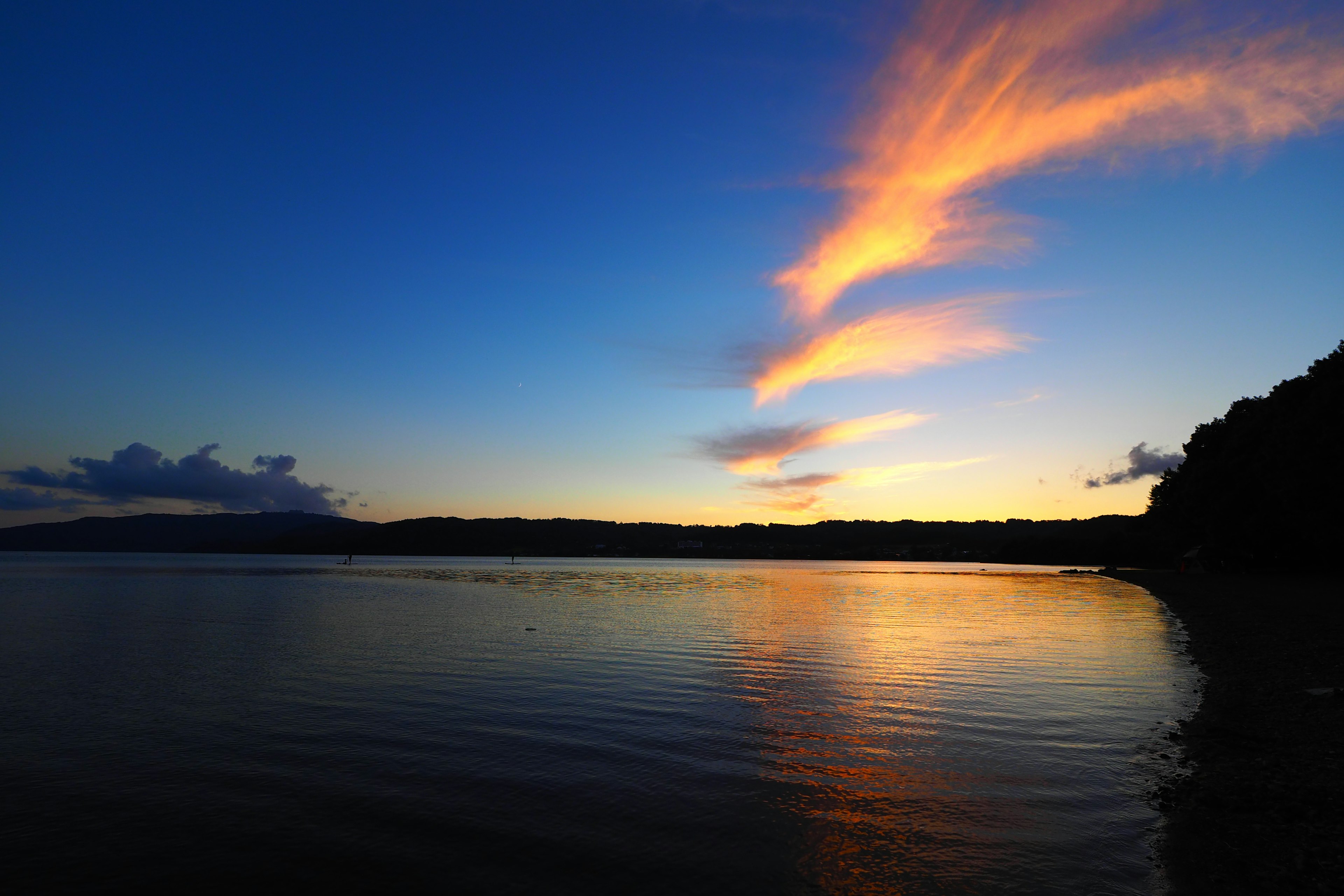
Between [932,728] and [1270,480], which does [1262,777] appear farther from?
[1270,480]

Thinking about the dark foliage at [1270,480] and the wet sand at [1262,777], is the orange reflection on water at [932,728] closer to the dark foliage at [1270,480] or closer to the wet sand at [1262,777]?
the wet sand at [1262,777]

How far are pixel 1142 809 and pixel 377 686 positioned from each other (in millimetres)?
19151

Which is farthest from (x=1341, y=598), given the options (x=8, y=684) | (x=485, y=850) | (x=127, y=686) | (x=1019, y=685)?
(x=8, y=684)

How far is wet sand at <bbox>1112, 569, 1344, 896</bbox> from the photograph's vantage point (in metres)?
8.51

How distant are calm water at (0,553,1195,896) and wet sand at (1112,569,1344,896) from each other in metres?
0.62

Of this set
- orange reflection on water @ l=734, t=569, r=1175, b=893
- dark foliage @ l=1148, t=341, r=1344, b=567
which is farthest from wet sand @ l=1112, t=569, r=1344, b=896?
dark foliage @ l=1148, t=341, r=1344, b=567

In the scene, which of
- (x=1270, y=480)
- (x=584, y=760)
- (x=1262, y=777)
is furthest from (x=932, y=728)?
(x=1270, y=480)

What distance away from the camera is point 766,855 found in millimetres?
9539

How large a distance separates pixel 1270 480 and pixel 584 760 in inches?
2722

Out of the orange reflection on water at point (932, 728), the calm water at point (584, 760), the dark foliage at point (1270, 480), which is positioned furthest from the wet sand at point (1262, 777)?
the dark foliage at point (1270, 480)

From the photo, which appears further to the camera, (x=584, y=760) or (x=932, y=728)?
(x=932, y=728)

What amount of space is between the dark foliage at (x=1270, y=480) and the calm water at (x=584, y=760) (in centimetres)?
2624

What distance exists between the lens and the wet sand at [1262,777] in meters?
8.51

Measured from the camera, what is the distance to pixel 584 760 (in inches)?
547
